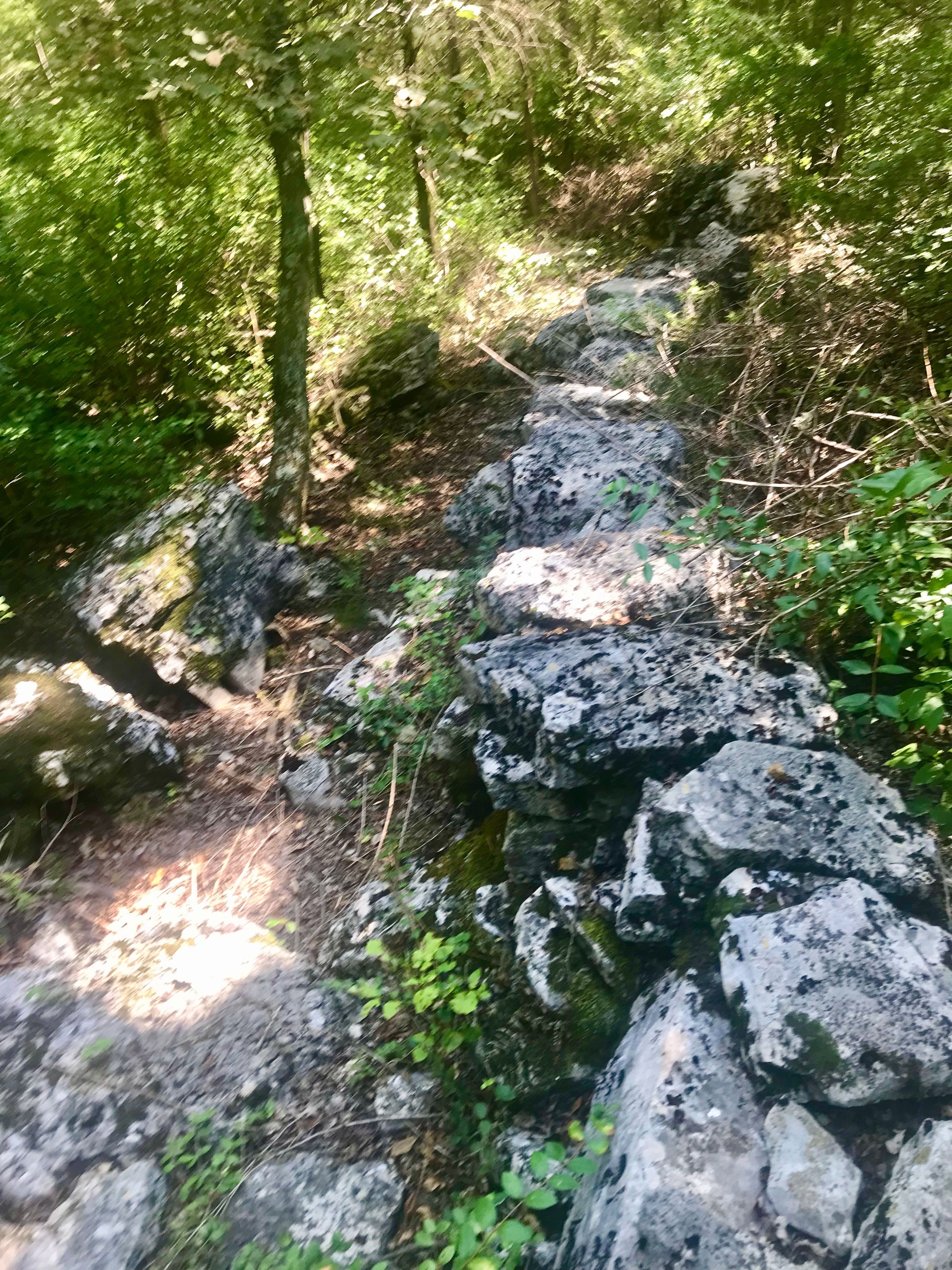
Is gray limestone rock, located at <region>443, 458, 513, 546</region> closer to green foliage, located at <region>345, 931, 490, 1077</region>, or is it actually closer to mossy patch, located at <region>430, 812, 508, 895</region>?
Answer: mossy patch, located at <region>430, 812, 508, 895</region>

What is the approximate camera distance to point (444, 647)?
4.25m

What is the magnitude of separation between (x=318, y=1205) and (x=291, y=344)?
5.28 meters

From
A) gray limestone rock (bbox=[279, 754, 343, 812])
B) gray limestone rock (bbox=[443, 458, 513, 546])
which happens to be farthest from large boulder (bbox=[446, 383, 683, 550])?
gray limestone rock (bbox=[279, 754, 343, 812])

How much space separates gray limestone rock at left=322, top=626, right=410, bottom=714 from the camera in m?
4.37

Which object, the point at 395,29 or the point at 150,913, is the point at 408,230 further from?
the point at 150,913

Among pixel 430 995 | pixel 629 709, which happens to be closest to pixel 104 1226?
pixel 430 995

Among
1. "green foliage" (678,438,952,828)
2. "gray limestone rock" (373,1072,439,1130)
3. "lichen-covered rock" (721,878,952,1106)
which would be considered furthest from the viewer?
"gray limestone rock" (373,1072,439,1130)

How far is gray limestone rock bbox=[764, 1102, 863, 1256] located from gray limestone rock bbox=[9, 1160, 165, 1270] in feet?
6.41

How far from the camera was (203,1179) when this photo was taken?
2.55 metres

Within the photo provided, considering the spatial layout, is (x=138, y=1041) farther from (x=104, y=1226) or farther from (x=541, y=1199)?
(x=541, y=1199)

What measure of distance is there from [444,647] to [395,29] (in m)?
4.49

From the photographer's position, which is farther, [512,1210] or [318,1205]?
[318,1205]

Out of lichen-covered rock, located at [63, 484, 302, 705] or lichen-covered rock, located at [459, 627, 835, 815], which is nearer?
lichen-covered rock, located at [459, 627, 835, 815]

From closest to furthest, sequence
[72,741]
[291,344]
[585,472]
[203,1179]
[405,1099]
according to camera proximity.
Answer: [203,1179], [405,1099], [72,741], [585,472], [291,344]
